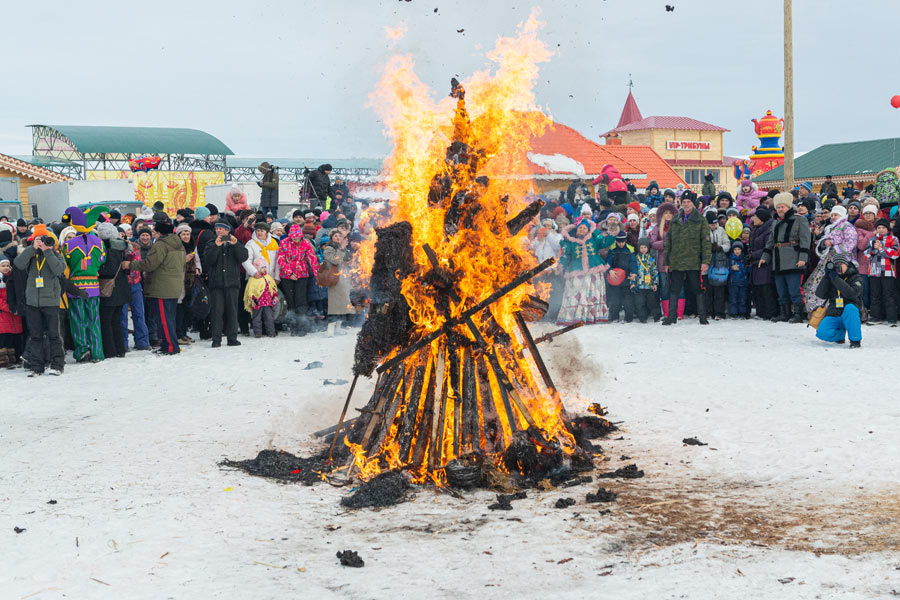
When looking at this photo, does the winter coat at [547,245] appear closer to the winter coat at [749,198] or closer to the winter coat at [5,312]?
the winter coat at [749,198]

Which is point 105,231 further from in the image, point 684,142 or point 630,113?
point 630,113

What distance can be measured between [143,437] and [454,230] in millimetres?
3596

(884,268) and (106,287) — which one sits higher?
(106,287)

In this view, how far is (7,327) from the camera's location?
39.0 feet

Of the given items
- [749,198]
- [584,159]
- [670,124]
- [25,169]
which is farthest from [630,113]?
[749,198]

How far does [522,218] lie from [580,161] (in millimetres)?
34230

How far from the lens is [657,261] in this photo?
1549 cm

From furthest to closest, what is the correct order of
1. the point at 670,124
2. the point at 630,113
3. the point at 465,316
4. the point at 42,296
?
the point at 630,113 → the point at 670,124 → the point at 42,296 → the point at 465,316

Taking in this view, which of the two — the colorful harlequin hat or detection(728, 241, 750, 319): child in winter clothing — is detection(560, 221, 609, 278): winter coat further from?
the colorful harlequin hat

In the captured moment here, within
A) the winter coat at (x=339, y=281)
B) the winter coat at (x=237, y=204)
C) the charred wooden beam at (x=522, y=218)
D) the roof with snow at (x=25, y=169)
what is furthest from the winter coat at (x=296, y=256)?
the roof with snow at (x=25, y=169)

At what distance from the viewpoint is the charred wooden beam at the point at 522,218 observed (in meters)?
6.96

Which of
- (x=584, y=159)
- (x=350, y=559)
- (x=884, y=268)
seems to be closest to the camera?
(x=350, y=559)

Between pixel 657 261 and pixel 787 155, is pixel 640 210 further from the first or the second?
pixel 787 155

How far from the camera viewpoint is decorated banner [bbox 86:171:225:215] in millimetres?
33469
